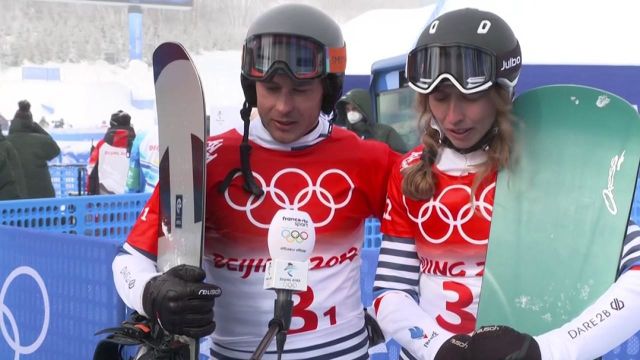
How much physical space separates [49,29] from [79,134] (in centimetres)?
2410

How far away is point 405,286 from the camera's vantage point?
7.22 ft

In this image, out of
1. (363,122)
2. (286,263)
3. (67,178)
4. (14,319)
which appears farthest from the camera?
(67,178)

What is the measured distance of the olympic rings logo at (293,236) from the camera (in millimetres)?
1908

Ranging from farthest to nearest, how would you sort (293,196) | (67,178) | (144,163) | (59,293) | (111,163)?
(67,178) → (111,163) → (144,163) → (59,293) → (293,196)

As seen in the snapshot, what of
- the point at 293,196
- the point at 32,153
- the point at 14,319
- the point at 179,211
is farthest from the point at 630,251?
the point at 32,153

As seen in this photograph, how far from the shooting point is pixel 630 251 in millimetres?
1958

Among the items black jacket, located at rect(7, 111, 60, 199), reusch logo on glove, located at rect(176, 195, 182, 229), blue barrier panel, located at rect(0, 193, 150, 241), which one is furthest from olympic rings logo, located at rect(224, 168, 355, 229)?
black jacket, located at rect(7, 111, 60, 199)

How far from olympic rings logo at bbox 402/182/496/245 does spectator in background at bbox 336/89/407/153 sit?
16.2 ft

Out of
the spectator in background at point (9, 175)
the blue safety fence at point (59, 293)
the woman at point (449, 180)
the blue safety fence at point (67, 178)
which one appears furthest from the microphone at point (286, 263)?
the blue safety fence at point (67, 178)

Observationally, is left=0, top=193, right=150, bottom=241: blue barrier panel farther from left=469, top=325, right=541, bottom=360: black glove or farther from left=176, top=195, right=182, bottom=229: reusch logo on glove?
left=469, top=325, right=541, bottom=360: black glove

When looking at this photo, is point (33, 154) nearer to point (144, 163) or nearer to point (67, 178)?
point (144, 163)

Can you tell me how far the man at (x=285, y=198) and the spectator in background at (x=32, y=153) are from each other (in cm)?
596

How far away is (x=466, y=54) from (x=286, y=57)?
1.63ft

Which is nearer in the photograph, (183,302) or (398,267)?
(183,302)
